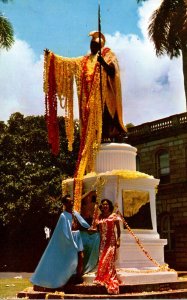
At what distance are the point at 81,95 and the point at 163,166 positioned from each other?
22460 mm

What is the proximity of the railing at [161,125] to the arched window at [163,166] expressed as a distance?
1508 mm

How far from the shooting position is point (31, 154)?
121 feet

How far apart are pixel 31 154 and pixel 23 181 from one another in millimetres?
3148

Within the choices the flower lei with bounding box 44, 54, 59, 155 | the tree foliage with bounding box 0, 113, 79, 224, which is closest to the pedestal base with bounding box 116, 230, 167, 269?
the flower lei with bounding box 44, 54, 59, 155

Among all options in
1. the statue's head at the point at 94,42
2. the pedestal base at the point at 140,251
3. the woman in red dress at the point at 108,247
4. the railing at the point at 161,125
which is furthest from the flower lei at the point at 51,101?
the railing at the point at 161,125

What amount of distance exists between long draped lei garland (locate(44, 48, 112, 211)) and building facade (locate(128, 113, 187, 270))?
66.7ft

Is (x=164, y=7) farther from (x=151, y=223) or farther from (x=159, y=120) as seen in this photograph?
(x=151, y=223)

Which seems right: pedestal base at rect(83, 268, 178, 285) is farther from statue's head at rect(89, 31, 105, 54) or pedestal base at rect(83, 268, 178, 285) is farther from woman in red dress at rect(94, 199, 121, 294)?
statue's head at rect(89, 31, 105, 54)

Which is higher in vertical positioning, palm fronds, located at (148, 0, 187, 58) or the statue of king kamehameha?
palm fronds, located at (148, 0, 187, 58)

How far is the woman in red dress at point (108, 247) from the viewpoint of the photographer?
8766mm

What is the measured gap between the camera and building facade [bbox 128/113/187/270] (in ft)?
101

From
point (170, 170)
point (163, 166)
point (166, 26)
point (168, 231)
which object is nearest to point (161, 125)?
point (163, 166)

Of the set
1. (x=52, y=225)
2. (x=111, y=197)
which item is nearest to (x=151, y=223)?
(x=111, y=197)

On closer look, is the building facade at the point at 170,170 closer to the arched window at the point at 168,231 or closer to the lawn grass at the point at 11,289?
the arched window at the point at 168,231
